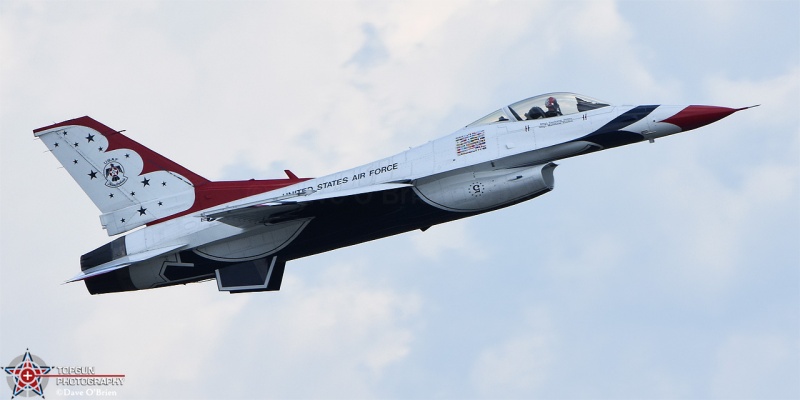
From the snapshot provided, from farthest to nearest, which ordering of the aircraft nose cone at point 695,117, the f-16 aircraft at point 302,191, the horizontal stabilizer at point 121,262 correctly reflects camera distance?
1. the horizontal stabilizer at point 121,262
2. the f-16 aircraft at point 302,191
3. the aircraft nose cone at point 695,117

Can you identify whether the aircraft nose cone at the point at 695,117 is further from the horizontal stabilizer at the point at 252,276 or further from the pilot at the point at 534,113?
the horizontal stabilizer at the point at 252,276

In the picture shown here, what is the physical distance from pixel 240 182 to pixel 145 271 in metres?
2.59

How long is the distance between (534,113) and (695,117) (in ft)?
9.44

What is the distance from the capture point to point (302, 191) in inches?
906

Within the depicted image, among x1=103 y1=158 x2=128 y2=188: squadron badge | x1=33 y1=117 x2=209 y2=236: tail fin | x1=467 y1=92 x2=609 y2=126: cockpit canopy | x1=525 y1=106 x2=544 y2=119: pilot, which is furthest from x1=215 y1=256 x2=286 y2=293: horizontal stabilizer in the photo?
x1=525 y1=106 x2=544 y2=119: pilot

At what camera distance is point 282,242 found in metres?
23.0

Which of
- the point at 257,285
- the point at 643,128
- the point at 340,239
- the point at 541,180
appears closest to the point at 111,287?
the point at 257,285

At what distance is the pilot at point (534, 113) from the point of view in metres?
21.6

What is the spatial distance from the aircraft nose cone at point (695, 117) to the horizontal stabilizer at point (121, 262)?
9.76 metres

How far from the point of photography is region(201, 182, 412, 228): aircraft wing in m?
21.4

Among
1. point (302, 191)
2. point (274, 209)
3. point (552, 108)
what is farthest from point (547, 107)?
point (274, 209)

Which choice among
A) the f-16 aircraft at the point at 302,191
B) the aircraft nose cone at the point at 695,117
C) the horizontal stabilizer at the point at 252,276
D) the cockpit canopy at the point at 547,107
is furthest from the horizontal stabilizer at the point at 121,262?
the aircraft nose cone at the point at 695,117

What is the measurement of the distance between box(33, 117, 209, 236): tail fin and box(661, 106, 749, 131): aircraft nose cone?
9.53m

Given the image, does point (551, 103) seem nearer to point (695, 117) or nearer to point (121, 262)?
point (695, 117)
